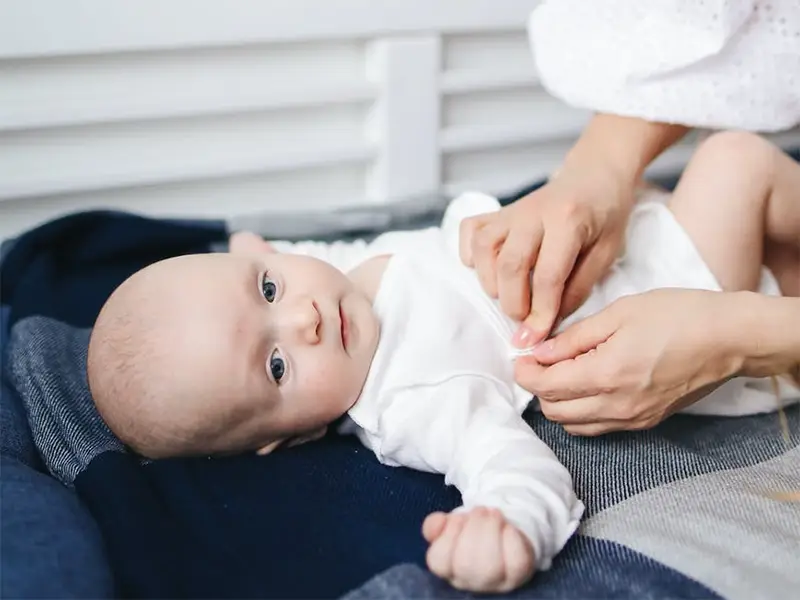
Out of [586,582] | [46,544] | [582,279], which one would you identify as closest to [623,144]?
[582,279]

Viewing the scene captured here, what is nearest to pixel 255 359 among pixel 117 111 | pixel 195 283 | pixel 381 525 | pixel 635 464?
pixel 195 283

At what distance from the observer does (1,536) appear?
71 centimetres

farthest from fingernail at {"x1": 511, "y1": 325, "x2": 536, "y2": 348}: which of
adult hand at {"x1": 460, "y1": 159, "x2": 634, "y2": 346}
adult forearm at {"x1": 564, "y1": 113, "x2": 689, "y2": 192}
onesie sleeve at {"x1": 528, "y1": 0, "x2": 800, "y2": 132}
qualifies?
onesie sleeve at {"x1": 528, "y1": 0, "x2": 800, "y2": 132}

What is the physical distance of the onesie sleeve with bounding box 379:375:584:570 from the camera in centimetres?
73

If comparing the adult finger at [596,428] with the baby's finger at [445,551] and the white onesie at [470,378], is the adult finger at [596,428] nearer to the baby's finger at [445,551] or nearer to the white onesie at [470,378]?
the white onesie at [470,378]

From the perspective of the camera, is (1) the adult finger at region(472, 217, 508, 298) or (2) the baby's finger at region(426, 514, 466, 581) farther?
(1) the adult finger at region(472, 217, 508, 298)

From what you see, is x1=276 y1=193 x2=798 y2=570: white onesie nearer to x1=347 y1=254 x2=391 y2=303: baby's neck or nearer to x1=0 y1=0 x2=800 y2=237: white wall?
x1=347 y1=254 x2=391 y2=303: baby's neck

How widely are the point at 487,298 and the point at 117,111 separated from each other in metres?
0.66

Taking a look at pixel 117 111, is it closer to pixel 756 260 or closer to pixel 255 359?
pixel 255 359

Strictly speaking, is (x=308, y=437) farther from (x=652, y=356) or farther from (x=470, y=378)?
(x=652, y=356)

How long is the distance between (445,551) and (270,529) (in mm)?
163

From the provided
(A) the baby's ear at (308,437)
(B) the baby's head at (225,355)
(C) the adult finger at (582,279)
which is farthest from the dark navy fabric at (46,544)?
(C) the adult finger at (582,279)

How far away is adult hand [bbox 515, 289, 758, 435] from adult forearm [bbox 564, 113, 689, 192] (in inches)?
9.9

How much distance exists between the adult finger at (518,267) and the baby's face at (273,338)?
137 millimetres
